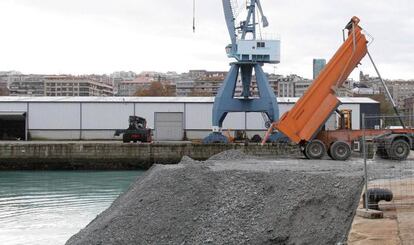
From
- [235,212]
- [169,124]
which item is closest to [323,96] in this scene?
[235,212]

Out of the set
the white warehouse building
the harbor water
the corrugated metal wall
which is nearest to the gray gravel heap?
the harbor water

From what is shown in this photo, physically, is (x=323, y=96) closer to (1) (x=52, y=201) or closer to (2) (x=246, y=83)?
(1) (x=52, y=201)

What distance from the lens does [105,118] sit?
178 feet

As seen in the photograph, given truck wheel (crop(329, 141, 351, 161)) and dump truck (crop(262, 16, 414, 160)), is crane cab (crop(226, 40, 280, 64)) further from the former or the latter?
truck wheel (crop(329, 141, 351, 161))

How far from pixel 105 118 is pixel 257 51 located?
1731 centimetres

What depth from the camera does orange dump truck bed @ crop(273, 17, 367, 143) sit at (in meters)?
23.8

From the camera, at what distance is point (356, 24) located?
24.2 meters

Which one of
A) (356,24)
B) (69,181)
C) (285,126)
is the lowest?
(69,181)

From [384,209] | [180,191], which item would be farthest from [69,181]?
[384,209]

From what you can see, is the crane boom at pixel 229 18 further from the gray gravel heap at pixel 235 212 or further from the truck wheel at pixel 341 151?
the gray gravel heap at pixel 235 212

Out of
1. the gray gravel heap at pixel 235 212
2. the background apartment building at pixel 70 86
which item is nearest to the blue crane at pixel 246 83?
the gray gravel heap at pixel 235 212

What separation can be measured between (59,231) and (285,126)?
37.1 ft

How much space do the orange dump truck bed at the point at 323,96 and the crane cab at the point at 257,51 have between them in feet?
61.4

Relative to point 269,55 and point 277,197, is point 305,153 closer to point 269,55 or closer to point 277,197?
point 277,197
